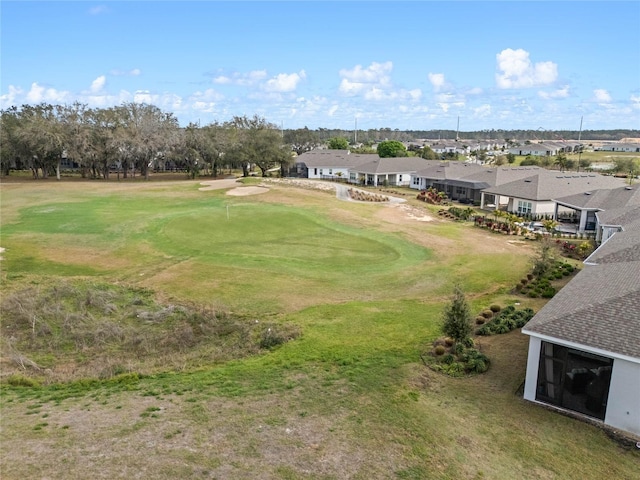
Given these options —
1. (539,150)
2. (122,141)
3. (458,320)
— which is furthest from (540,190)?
(539,150)

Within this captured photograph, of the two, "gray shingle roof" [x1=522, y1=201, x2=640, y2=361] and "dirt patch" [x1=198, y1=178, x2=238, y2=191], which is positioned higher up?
"gray shingle roof" [x1=522, y1=201, x2=640, y2=361]

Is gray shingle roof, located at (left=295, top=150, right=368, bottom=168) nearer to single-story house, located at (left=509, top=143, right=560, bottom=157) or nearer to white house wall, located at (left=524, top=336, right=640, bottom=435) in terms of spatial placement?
single-story house, located at (left=509, top=143, right=560, bottom=157)

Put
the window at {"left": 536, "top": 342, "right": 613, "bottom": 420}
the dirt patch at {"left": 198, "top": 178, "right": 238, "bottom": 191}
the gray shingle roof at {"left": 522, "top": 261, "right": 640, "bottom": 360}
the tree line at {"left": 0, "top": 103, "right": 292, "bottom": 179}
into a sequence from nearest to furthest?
the gray shingle roof at {"left": 522, "top": 261, "right": 640, "bottom": 360}
the window at {"left": 536, "top": 342, "right": 613, "bottom": 420}
the dirt patch at {"left": 198, "top": 178, "right": 238, "bottom": 191}
the tree line at {"left": 0, "top": 103, "right": 292, "bottom": 179}

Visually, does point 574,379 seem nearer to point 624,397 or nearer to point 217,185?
point 624,397

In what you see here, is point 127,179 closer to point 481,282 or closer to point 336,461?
point 481,282

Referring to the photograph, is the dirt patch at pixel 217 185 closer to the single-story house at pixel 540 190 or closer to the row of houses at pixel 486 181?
the row of houses at pixel 486 181

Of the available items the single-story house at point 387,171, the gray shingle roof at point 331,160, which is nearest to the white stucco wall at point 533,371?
the single-story house at point 387,171

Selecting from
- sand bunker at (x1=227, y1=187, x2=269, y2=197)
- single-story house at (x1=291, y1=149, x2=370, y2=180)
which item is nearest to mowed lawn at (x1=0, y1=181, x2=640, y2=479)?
sand bunker at (x1=227, y1=187, x2=269, y2=197)
